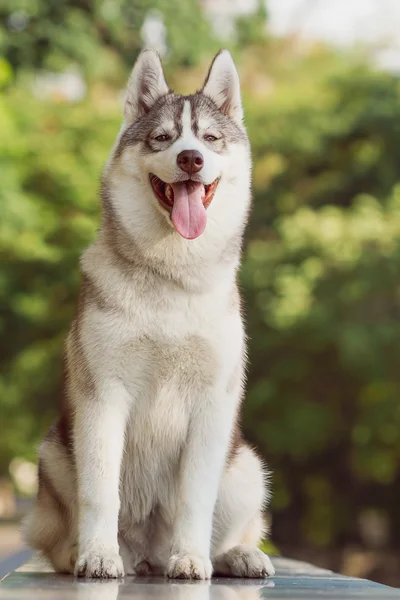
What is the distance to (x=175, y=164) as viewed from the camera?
182 inches

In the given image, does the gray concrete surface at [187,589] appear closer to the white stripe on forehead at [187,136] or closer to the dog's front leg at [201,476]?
the dog's front leg at [201,476]

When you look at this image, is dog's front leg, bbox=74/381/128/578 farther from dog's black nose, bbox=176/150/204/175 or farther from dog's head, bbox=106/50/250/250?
dog's black nose, bbox=176/150/204/175

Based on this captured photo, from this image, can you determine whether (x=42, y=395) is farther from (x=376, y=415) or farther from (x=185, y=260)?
(x=185, y=260)

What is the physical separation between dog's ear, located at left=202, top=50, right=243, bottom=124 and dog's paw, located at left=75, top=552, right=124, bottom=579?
6.90 ft

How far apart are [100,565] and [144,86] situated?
218 cm

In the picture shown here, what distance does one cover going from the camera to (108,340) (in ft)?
15.2

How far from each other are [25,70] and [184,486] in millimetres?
16912

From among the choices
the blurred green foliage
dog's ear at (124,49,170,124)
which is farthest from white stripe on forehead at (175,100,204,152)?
the blurred green foliage

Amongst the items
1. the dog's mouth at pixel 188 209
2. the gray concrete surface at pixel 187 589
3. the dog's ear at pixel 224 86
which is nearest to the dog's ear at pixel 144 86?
the dog's ear at pixel 224 86

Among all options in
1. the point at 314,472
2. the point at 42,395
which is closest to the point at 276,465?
the point at 314,472

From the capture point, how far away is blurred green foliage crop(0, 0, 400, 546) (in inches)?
768

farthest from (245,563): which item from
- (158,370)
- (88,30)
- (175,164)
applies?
(88,30)

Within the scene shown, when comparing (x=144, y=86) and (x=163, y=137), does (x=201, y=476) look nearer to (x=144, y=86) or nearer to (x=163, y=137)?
(x=163, y=137)

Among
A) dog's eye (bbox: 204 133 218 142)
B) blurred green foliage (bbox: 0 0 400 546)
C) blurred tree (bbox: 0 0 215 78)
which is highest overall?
blurred tree (bbox: 0 0 215 78)
